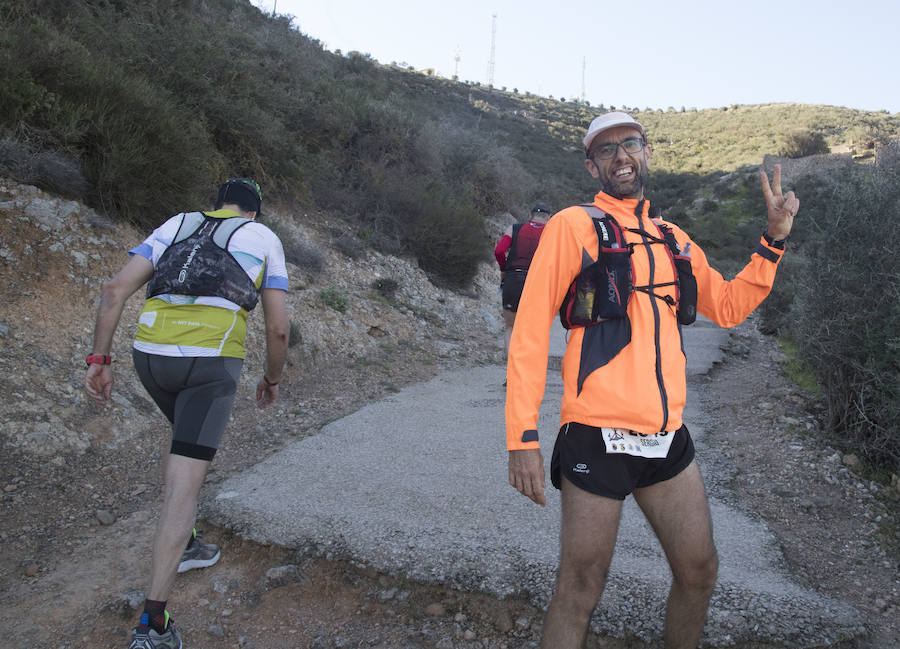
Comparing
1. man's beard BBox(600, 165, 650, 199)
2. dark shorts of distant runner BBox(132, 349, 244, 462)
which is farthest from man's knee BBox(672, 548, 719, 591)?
dark shorts of distant runner BBox(132, 349, 244, 462)

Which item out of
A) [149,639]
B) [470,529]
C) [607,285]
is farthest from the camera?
[470,529]

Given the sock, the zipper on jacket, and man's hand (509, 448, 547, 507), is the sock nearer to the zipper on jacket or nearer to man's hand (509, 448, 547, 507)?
man's hand (509, 448, 547, 507)

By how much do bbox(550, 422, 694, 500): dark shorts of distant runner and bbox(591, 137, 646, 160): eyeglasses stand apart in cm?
100

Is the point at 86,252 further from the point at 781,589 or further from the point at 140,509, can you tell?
the point at 781,589

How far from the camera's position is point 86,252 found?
5.66 metres

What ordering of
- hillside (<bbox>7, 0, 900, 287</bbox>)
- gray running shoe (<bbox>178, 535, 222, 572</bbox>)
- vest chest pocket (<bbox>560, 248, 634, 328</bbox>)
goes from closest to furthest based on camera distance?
vest chest pocket (<bbox>560, 248, 634, 328</bbox>) < gray running shoe (<bbox>178, 535, 222, 572</bbox>) < hillside (<bbox>7, 0, 900, 287</bbox>)

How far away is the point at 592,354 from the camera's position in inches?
70.4

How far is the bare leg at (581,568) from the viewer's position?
5.57 feet

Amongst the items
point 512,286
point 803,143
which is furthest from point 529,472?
point 803,143

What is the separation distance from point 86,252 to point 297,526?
4074mm

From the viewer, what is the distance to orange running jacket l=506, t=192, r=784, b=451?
1748 millimetres

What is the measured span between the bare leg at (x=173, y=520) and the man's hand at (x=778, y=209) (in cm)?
233

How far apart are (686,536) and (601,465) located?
39 cm

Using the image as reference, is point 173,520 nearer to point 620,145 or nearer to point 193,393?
point 193,393
